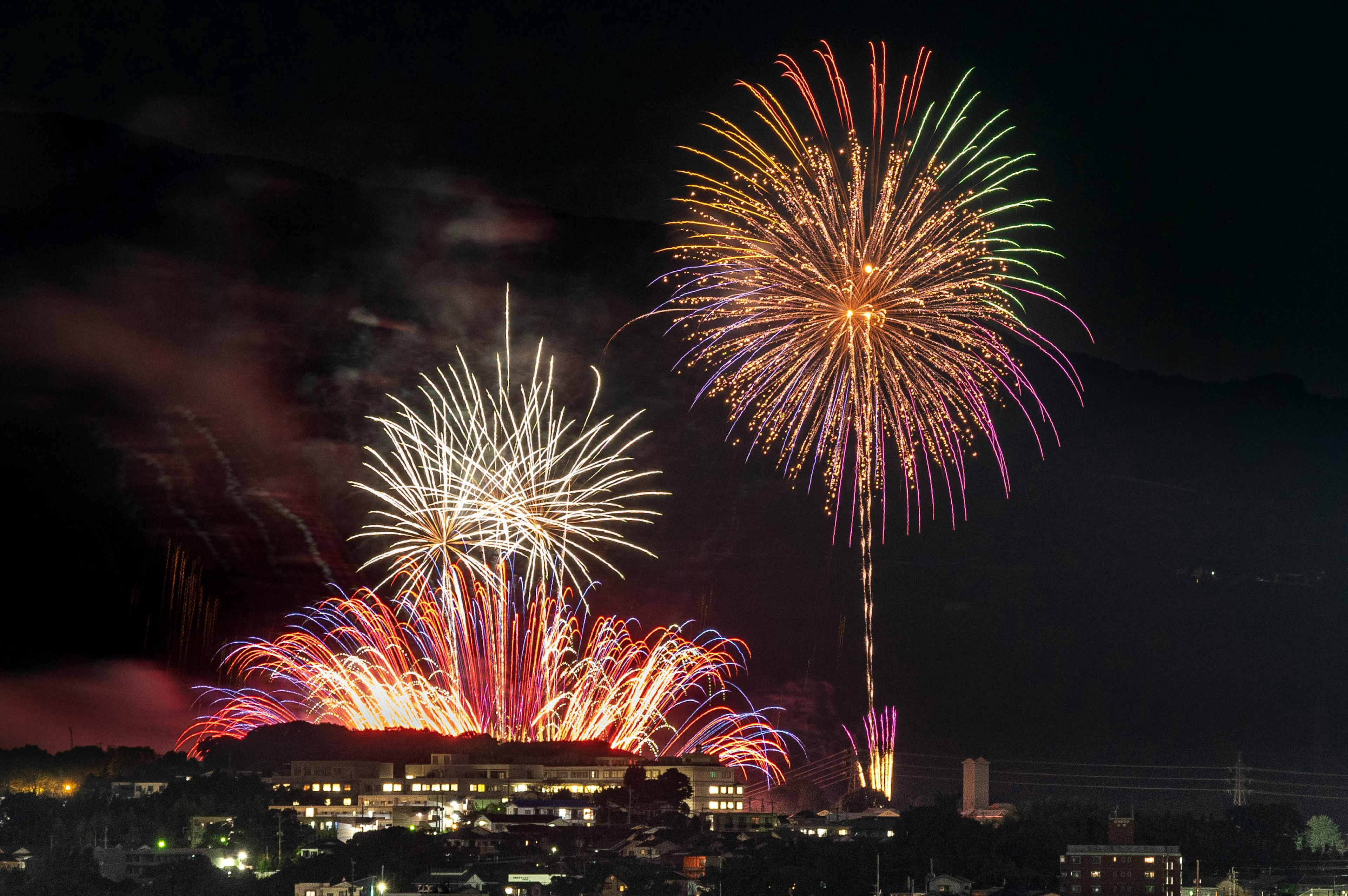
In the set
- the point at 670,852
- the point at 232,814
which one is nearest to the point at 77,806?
the point at 232,814

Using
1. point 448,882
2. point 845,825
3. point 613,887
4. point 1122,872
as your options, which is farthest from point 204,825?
point 1122,872

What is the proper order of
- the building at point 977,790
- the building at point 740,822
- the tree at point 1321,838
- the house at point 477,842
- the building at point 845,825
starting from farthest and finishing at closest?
the building at point 977,790 → the tree at point 1321,838 → the building at point 740,822 → the building at point 845,825 → the house at point 477,842

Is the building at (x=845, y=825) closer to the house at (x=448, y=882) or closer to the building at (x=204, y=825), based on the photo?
the house at (x=448, y=882)

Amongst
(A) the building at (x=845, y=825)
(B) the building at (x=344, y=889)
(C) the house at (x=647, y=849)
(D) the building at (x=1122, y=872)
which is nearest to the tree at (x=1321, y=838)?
(D) the building at (x=1122, y=872)

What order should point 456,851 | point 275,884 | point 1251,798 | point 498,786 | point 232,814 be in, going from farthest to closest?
1. point 1251,798
2. point 498,786
3. point 232,814
4. point 456,851
5. point 275,884

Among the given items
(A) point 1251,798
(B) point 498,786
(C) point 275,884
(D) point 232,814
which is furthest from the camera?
(A) point 1251,798

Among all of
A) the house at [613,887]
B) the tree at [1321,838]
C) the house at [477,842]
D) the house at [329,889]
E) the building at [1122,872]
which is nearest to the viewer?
the house at [613,887]

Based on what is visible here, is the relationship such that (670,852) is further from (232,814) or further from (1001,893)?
(232,814)
